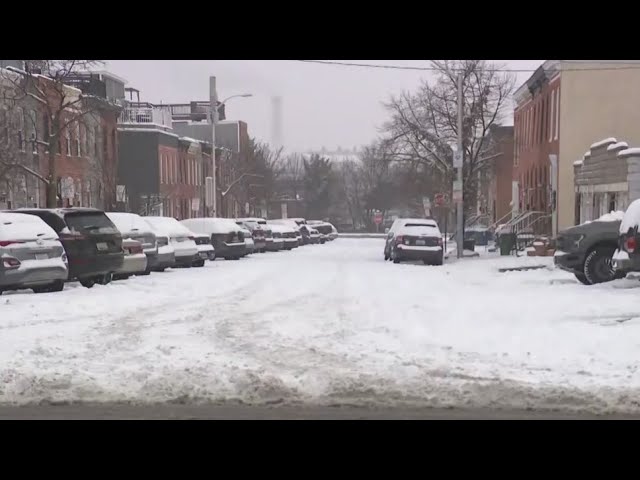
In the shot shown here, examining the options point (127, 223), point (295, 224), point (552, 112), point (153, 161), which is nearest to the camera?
point (127, 223)

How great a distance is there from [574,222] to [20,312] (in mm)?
23240

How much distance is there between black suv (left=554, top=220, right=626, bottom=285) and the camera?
14.7 meters

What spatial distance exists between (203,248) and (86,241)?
7.61m

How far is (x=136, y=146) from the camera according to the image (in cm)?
4347

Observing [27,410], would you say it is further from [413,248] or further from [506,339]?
[413,248]

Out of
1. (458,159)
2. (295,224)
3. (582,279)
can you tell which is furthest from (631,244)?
(295,224)

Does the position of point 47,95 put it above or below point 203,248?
above

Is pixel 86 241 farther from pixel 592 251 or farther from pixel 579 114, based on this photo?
pixel 579 114

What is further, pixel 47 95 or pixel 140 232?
pixel 47 95

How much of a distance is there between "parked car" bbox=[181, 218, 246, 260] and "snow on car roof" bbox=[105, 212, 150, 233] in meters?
6.27

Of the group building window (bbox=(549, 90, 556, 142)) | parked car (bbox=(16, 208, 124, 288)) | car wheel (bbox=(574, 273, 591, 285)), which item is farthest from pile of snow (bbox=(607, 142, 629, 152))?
parked car (bbox=(16, 208, 124, 288))

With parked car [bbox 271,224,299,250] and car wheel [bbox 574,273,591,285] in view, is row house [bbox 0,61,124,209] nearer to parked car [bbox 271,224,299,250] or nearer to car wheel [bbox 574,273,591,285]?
parked car [bbox 271,224,299,250]

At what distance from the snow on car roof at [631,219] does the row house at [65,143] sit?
59.2 feet

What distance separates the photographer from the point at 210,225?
2492 centimetres
